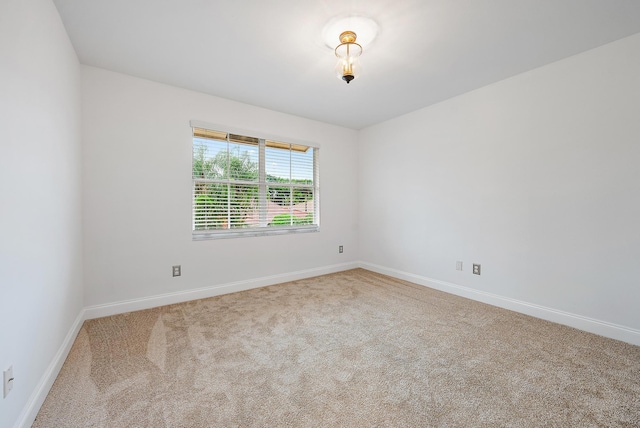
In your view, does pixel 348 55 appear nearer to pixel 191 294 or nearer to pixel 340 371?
pixel 340 371

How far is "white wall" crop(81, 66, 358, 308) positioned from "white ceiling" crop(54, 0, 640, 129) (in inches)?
10.1

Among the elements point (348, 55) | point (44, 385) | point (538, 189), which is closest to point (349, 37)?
point (348, 55)

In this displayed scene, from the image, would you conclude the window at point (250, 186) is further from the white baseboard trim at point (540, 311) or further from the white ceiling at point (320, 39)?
the white baseboard trim at point (540, 311)

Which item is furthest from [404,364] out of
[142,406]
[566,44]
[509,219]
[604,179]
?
[566,44]

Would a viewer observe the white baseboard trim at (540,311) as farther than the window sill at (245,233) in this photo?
No

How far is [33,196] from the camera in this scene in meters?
1.49

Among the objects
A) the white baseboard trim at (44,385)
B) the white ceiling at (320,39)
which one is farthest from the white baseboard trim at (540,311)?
the white baseboard trim at (44,385)

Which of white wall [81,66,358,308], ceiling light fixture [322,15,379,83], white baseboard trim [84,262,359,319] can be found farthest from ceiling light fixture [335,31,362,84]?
white baseboard trim [84,262,359,319]

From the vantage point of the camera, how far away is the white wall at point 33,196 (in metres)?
1.21

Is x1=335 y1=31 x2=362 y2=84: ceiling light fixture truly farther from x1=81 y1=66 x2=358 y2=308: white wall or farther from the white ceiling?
x1=81 y1=66 x2=358 y2=308: white wall

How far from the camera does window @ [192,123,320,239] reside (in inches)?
129

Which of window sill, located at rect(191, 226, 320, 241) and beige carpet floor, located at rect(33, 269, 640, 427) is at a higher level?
window sill, located at rect(191, 226, 320, 241)

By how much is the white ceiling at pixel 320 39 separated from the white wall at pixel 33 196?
0.44 meters

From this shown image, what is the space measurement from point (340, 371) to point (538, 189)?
2.60 metres
